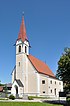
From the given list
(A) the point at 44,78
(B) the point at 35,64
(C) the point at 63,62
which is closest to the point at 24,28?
(B) the point at 35,64

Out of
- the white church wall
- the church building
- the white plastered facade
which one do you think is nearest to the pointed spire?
the church building

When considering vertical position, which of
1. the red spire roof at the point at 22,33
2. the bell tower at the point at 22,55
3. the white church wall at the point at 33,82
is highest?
the red spire roof at the point at 22,33

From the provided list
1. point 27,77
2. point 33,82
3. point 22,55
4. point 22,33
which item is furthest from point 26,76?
point 22,33

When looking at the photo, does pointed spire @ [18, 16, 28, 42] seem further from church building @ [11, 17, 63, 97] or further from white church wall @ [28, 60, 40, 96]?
white church wall @ [28, 60, 40, 96]

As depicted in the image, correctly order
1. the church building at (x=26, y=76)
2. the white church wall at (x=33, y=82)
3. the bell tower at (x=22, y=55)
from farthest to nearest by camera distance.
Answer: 1. the bell tower at (x=22, y=55)
2. the white church wall at (x=33, y=82)
3. the church building at (x=26, y=76)

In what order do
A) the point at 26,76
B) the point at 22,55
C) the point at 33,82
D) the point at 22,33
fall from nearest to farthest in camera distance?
the point at 33,82, the point at 26,76, the point at 22,55, the point at 22,33

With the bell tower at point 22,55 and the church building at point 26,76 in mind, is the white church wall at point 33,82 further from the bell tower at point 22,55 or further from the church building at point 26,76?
the bell tower at point 22,55

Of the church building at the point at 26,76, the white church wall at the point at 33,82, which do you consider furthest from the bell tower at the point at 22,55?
the white church wall at the point at 33,82

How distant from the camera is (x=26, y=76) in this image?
222 feet

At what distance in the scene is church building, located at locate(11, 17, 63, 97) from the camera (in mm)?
66500

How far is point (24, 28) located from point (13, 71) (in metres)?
14.9

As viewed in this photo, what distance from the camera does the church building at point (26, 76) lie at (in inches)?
2618

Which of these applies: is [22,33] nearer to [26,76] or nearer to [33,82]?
[26,76]

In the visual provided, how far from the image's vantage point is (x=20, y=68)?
224 ft
